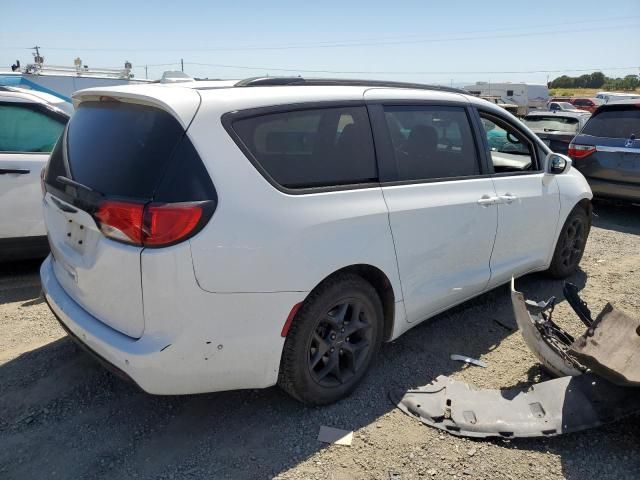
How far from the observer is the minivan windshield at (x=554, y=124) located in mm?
10238

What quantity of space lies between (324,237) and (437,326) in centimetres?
185

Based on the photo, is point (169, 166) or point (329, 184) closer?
point (169, 166)

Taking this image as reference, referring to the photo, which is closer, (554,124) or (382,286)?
(382,286)

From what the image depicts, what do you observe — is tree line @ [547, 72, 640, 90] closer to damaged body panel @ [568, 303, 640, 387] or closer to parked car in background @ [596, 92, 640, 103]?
parked car in background @ [596, 92, 640, 103]

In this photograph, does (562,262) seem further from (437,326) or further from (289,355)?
(289,355)

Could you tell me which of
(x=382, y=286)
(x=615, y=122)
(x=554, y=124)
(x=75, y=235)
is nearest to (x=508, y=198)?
(x=382, y=286)

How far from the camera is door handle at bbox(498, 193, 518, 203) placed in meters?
3.69

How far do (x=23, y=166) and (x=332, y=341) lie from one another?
10.8 ft

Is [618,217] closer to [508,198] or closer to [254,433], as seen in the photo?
[508,198]

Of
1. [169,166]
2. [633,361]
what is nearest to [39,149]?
[169,166]

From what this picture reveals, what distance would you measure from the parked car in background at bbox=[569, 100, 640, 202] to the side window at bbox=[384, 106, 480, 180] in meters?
4.71

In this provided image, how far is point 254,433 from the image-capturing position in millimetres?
2736

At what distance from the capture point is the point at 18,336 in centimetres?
370

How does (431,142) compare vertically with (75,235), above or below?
above
